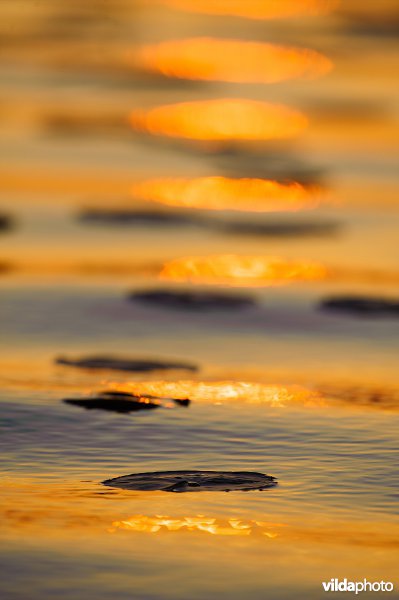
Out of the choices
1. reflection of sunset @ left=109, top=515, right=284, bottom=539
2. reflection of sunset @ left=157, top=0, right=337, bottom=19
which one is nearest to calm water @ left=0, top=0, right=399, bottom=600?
reflection of sunset @ left=109, top=515, right=284, bottom=539

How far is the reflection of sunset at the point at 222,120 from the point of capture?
9.50 metres

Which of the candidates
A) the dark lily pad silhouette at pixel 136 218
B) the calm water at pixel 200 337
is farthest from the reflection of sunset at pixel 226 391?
the dark lily pad silhouette at pixel 136 218

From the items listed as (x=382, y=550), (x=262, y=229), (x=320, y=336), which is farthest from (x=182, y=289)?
(x=382, y=550)

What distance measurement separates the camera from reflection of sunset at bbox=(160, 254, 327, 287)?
583 centimetres

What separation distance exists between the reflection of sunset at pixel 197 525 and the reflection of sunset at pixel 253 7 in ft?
41.4

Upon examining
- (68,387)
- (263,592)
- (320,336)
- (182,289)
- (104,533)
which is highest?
(182,289)

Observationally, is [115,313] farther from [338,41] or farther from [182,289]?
[338,41]

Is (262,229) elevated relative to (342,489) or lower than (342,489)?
elevated

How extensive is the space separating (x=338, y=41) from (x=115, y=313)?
852cm

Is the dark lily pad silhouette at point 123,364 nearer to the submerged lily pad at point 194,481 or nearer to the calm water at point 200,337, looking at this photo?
the calm water at point 200,337

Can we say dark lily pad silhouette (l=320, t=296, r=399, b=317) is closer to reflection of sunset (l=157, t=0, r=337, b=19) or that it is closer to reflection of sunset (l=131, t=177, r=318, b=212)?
reflection of sunset (l=131, t=177, r=318, b=212)

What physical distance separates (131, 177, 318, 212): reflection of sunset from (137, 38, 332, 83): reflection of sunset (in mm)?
3340

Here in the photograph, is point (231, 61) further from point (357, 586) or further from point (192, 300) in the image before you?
point (357, 586)

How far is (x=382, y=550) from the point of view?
2.93 m
